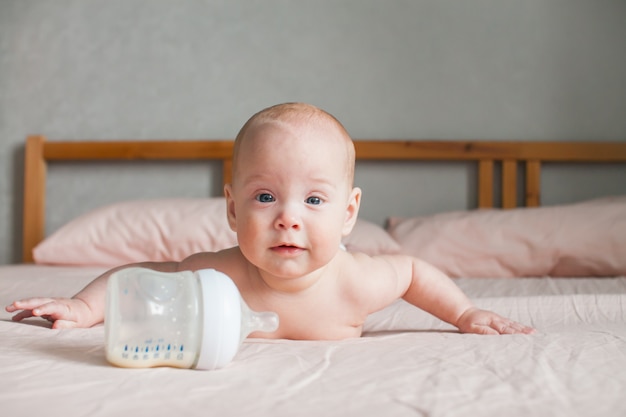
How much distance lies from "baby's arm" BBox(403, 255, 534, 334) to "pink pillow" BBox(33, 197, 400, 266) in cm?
80

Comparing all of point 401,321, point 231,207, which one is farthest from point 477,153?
point 231,207

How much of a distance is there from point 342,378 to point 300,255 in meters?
0.22

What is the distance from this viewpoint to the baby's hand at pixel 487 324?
952mm

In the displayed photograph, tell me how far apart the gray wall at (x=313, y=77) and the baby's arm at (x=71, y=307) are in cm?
152

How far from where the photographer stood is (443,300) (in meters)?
1.05

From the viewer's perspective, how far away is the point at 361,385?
63 centimetres

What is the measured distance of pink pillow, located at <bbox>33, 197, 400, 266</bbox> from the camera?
6.25ft

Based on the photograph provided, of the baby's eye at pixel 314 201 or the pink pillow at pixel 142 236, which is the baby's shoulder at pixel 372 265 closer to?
the baby's eye at pixel 314 201

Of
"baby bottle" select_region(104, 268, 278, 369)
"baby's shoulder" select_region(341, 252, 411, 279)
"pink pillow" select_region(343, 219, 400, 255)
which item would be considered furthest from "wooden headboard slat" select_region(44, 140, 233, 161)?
"baby bottle" select_region(104, 268, 278, 369)

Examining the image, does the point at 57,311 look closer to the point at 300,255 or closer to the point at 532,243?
the point at 300,255

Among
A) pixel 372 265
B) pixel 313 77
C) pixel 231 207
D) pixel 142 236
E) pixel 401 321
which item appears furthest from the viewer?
pixel 313 77

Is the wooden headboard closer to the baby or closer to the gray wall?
the gray wall

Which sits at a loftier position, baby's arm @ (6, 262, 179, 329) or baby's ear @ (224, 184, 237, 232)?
baby's ear @ (224, 184, 237, 232)

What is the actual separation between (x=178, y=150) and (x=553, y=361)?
1.84 metres
